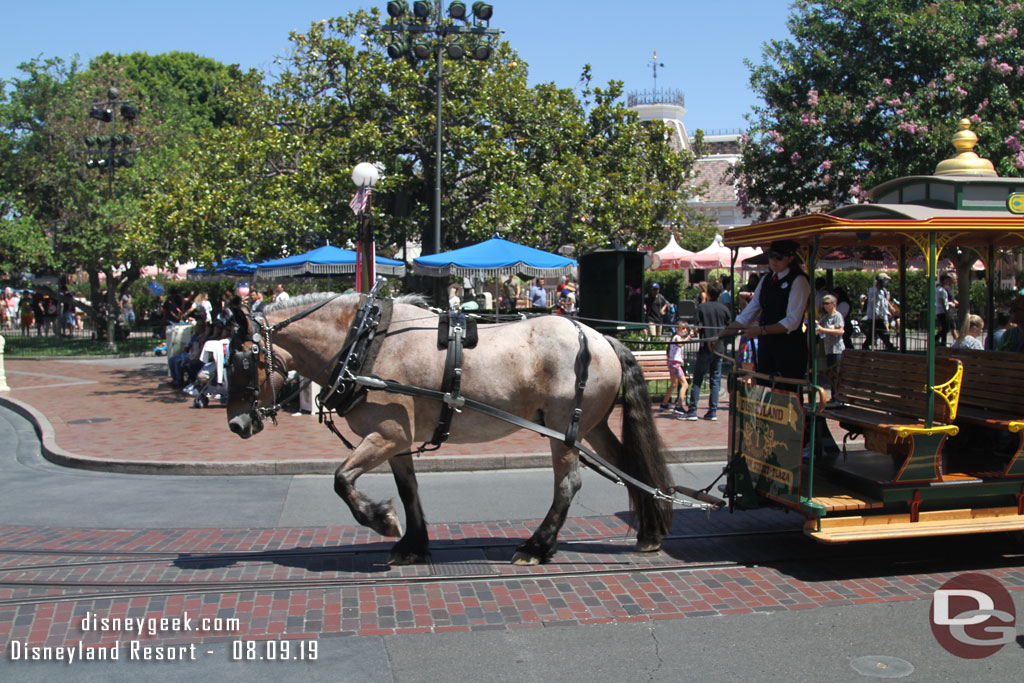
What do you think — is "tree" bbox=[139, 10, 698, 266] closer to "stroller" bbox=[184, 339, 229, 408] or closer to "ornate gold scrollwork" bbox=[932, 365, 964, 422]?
"stroller" bbox=[184, 339, 229, 408]

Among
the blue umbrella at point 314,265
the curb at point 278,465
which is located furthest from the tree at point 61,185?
the curb at point 278,465

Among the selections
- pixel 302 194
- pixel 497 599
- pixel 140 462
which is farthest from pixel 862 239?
pixel 302 194

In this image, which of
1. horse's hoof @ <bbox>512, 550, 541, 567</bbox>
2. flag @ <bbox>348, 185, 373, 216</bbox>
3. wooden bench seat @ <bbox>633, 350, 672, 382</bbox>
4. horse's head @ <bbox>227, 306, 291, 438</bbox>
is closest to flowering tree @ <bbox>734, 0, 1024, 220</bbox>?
wooden bench seat @ <bbox>633, 350, 672, 382</bbox>

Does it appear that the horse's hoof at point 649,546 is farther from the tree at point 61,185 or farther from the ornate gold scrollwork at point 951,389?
the tree at point 61,185

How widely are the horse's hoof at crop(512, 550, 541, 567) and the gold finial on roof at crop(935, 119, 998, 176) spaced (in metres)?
4.28

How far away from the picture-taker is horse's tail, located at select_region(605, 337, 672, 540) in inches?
245

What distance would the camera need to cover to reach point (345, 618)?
502 cm

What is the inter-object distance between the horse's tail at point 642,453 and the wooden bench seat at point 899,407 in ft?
4.75

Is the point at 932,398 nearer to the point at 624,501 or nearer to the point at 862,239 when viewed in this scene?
the point at 862,239

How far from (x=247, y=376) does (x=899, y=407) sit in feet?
15.6

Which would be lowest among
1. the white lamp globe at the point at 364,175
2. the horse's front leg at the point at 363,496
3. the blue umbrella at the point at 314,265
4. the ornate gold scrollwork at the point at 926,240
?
the horse's front leg at the point at 363,496

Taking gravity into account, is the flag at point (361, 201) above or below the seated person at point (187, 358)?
above

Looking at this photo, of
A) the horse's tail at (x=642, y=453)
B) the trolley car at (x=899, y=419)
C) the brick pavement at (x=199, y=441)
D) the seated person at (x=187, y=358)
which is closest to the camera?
the trolley car at (x=899, y=419)

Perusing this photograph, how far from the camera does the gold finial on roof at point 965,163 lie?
6379 mm
